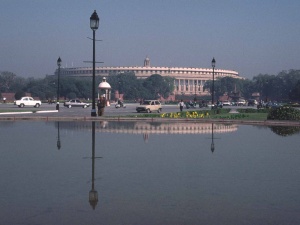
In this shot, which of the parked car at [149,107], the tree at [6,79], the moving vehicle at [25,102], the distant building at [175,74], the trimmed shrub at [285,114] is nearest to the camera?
the trimmed shrub at [285,114]

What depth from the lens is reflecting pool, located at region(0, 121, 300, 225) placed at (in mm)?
6668

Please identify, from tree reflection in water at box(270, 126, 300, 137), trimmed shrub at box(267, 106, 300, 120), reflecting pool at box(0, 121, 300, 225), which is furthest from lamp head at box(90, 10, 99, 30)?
reflecting pool at box(0, 121, 300, 225)

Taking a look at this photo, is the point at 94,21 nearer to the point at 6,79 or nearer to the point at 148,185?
the point at 148,185

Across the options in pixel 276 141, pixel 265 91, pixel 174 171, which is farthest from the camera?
pixel 265 91

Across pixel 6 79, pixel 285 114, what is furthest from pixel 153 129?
pixel 6 79

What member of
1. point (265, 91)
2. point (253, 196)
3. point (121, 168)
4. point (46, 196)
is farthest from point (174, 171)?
point (265, 91)

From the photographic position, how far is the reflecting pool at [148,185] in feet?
21.9

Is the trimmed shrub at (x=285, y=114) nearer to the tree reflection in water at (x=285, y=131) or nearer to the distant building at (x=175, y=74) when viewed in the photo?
the tree reflection in water at (x=285, y=131)

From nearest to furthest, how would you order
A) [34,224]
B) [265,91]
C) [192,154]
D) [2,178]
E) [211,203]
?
[34,224] → [211,203] → [2,178] → [192,154] → [265,91]

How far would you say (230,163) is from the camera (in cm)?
1160

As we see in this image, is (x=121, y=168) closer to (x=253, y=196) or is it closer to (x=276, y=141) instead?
(x=253, y=196)

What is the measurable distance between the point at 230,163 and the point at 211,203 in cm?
434

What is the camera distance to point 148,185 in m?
8.77

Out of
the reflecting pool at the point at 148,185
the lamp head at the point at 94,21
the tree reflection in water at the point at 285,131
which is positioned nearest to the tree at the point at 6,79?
the lamp head at the point at 94,21
